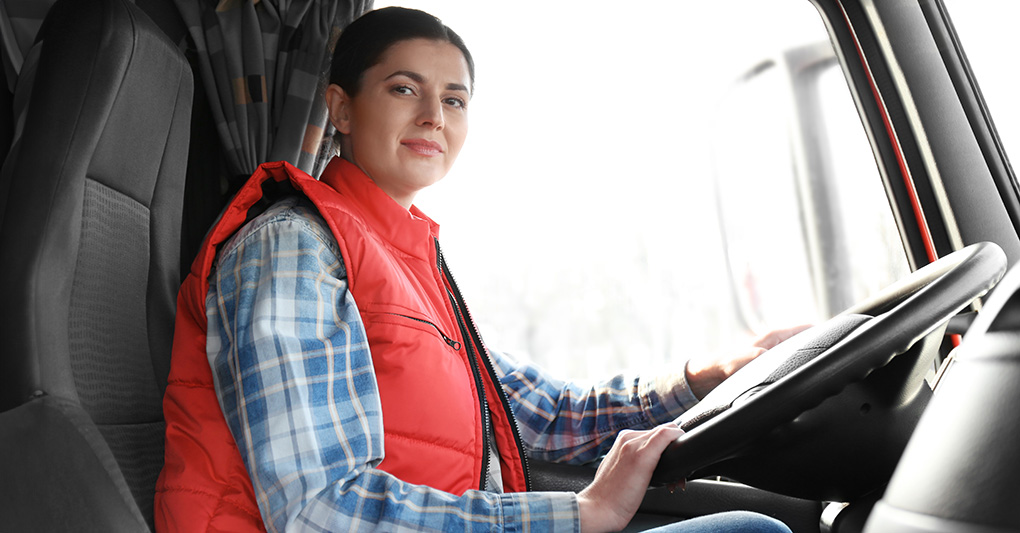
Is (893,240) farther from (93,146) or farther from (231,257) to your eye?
(93,146)

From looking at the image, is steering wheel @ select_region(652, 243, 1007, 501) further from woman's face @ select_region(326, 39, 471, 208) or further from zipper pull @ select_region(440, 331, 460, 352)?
woman's face @ select_region(326, 39, 471, 208)

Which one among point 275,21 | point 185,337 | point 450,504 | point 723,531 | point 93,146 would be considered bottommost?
point 723,531

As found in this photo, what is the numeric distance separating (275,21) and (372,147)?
48cm

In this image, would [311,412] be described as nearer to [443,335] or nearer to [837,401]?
[443,335]

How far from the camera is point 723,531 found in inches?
35.0

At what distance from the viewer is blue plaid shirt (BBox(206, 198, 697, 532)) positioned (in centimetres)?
90

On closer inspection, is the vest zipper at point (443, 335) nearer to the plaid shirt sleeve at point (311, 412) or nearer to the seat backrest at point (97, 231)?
the plaid shirt sleeve at point (311, 412)

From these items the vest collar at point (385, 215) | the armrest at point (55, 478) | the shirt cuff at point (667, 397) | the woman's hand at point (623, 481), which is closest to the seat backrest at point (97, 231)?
the armrest at point (55, 478)

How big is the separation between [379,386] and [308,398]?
0.41 feet

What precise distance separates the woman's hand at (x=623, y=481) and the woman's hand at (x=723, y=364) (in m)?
0.41

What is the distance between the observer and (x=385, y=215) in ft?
4.06

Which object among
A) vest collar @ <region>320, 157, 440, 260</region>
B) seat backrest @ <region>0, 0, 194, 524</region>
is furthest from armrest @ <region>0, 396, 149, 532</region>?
vest collar @ <region>320, 157, 440, 260</region>

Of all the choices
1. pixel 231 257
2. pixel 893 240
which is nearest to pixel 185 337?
pixel 231 257

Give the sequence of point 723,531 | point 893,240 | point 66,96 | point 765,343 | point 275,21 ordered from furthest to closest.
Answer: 1. point 275,21
2. point 893,240
3. point 765,343
4. point 66,96
5. point 723,531
